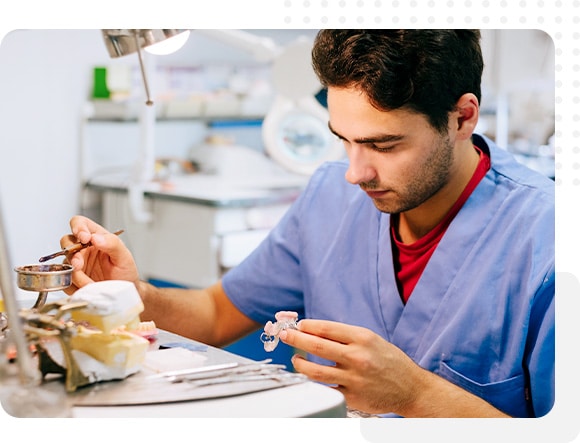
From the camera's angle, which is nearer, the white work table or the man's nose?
the white work table

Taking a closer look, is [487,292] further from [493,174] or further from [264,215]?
[264,215]

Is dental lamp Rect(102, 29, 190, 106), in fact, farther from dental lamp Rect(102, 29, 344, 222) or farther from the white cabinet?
the white cabinet

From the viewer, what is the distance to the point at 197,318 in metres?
1.29

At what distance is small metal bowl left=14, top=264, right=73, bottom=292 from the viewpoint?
93 cm

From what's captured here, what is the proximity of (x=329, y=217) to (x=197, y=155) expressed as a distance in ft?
4.44

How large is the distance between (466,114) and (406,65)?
132mm

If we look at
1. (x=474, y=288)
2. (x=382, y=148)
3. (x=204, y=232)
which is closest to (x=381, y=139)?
(x=382, y=148)

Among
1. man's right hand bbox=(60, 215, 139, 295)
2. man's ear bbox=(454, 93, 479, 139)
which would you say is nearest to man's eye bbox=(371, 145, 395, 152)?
man's ear bbox=(454, 93, 479, 139)

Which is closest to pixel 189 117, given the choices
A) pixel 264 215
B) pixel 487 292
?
pixel 264 215

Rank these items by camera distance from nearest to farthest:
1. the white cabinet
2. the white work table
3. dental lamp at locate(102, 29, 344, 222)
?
the white work table
dental lamp at locate(102, 29, 344, 222)
the white cabinet

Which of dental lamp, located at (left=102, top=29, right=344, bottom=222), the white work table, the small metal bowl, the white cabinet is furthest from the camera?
the white cabinet

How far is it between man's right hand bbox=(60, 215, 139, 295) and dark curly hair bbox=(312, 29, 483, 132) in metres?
0.35

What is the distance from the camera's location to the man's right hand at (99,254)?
1067mm

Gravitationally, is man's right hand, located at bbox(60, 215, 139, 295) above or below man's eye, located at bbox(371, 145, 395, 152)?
below
